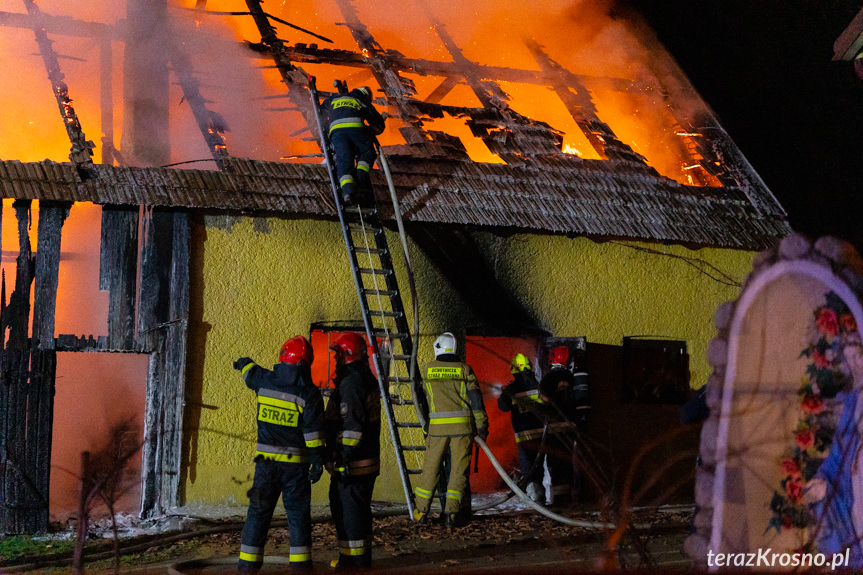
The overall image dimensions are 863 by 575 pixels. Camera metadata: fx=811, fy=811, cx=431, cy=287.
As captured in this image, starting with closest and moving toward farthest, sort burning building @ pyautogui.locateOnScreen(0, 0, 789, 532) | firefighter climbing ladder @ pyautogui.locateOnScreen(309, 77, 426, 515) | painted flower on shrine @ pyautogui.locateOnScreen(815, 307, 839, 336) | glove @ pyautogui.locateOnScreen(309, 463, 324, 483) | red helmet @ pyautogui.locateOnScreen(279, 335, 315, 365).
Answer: painted flower on shrine @ pyautogui.locateOnScreen(815, 307, 839, 336) → glove @ pyautogui.locateOnScreen(309, 463, 324, 483) → red helmet @ pyautogui.locateOnScreen(279, 335, 315, 365) → firefighter climbing ladder @ pyautogui.locateOnScreen(309, 77, 426, 515) → burning building @ pyautogui.locateOnScreen(0, 0, 789, 532)

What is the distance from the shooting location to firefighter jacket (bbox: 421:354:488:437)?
7.38 meters

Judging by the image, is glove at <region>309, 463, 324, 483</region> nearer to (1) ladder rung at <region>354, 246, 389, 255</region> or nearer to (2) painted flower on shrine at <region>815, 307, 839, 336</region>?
(1) ladder rung at <region>354, 246, 389, 255</region>

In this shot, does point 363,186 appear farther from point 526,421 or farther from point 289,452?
point 289,452

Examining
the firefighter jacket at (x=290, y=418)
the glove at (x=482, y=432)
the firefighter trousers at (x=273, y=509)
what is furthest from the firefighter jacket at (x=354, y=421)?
the glove at (x=482, y=432)

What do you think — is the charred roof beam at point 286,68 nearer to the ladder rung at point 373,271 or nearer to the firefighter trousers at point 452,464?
the ladder rung at point 373,271

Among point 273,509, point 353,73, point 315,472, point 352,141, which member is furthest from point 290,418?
point 353,73

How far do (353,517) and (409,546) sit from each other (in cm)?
129

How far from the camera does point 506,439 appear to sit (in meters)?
10.5

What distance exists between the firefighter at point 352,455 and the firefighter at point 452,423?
1354mm

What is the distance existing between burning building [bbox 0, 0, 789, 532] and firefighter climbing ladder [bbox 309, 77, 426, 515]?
0.95ft

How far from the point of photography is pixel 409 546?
6.86 meters

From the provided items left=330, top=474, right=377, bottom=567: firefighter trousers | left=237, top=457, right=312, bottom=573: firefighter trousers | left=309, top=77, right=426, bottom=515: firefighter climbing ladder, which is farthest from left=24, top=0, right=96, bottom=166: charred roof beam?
left=330, top=474, right=377, bottom=567: firefighter trousers

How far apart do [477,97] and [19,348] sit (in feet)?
21.9

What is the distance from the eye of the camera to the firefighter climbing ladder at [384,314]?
7.47 m
